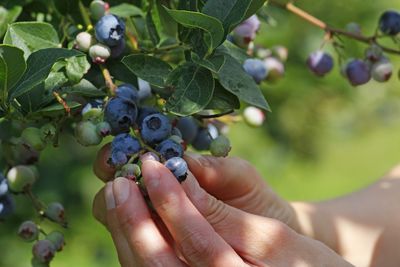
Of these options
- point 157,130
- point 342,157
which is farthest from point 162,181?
point 342,157

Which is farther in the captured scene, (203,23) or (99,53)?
(99,53)

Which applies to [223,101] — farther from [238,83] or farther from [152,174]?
[152,174]

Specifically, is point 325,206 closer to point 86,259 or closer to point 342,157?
point 86,259

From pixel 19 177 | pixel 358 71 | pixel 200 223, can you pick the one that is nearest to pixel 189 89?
pixel 200 223

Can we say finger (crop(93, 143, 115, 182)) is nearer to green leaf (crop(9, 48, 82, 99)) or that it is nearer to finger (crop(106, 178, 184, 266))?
finger (crop(106, 178, 184, 266))

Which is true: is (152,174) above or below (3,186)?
above

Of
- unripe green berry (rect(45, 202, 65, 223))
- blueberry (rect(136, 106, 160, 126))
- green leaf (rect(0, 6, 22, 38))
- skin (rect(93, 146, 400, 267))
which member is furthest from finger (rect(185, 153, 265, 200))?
green leaf (rect(0, 6, 22, 38))
